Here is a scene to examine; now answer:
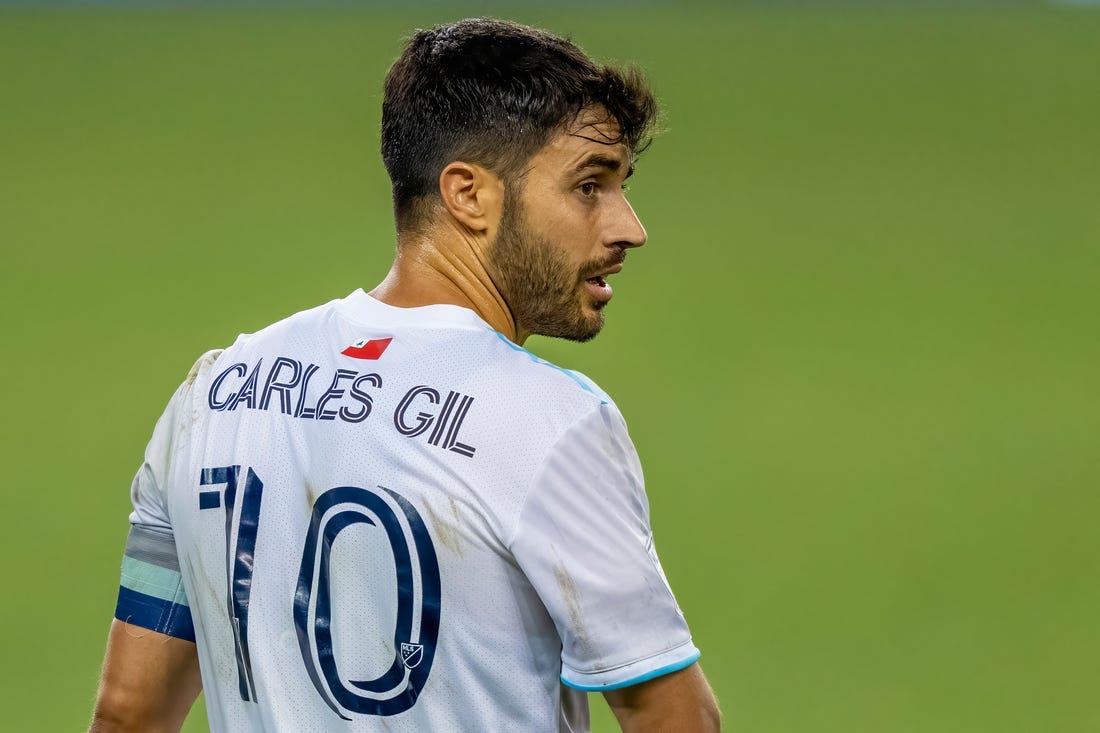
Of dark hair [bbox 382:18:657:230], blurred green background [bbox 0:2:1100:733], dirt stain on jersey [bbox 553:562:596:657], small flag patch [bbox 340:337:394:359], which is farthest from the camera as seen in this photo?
blurred green background [bbox 0:2:1100:733]

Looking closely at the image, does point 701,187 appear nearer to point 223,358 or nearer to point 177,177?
point 177,177

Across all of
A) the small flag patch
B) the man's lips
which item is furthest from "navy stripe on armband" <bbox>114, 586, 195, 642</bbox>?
the man's lips

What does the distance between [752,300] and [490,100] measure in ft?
25.4

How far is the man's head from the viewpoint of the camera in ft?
6.20

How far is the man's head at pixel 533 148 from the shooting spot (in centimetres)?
189

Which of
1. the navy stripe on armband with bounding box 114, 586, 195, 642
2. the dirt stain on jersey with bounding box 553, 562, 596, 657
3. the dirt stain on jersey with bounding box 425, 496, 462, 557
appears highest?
the dirt stain on jersey with bounding box 425, 496, 462, 557

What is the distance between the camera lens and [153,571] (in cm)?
194

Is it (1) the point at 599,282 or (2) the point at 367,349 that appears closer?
(2) the point at 367,349

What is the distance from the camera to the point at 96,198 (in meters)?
11.5

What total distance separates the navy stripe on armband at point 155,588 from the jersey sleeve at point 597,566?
22.3 inches

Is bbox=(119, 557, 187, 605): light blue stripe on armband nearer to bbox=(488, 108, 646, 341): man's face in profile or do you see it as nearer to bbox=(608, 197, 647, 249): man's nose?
bbox=(488, 108, 646, 341): man's face in profile

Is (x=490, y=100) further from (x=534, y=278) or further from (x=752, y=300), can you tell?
(x=752, y=300)

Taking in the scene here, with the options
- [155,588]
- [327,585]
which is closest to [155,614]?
[155,588]

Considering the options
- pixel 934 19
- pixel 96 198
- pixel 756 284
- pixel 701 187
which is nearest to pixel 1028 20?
pixel 934 19
